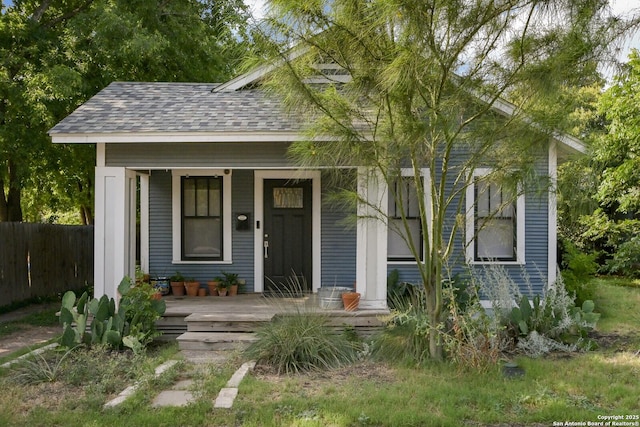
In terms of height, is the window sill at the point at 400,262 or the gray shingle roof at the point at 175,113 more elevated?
the gray shingle roof at the point at 175,113

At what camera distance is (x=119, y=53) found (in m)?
11.8

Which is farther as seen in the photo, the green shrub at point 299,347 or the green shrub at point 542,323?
the green shrub at point 542,323

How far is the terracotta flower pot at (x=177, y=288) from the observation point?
9547 mm

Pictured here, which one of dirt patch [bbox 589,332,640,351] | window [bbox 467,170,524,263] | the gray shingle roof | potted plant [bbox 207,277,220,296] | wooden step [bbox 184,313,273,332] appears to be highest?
the gray shingle roof

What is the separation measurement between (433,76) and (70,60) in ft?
29.9

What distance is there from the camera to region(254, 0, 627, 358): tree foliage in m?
5.38

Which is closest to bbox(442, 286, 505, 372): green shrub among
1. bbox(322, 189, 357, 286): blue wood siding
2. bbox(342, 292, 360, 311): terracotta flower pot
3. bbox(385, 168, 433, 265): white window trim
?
bbox(342, 292, 360, 311): terracotta flower pot

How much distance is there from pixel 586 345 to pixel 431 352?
2.32 m

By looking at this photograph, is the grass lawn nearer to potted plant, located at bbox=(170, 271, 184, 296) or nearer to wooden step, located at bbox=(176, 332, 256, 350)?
wooden step, located at bbox=(176, 332, 256, 350)

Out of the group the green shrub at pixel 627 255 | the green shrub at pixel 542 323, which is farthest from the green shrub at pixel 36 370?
the green shrub at pixel 627 255

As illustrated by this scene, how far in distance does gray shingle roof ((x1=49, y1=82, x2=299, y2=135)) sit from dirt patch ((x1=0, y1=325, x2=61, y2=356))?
302cm

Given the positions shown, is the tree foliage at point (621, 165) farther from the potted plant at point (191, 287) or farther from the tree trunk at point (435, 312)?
the potted plant at point (191, 287)

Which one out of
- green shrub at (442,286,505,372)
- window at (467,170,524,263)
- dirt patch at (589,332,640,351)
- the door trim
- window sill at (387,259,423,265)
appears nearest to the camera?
green shrub at (442,286,505,372)

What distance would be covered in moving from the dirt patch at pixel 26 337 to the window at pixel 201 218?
244 centimetres
